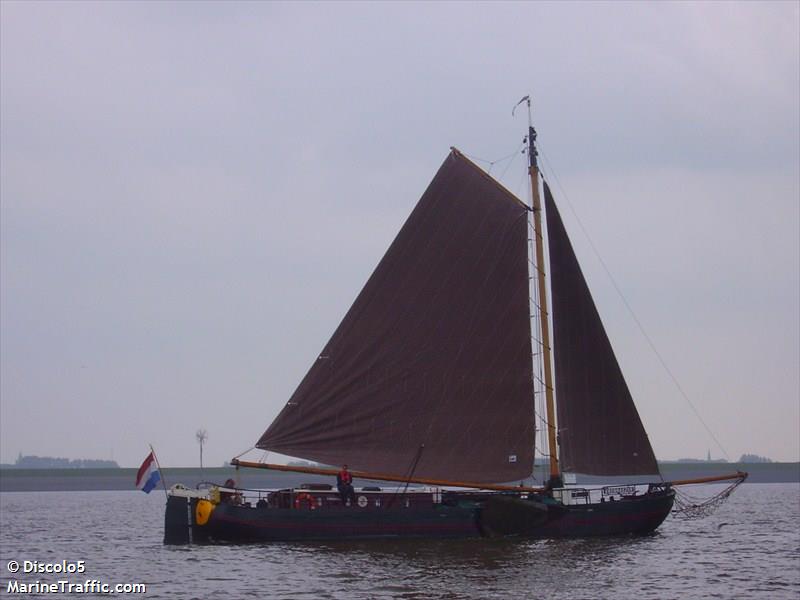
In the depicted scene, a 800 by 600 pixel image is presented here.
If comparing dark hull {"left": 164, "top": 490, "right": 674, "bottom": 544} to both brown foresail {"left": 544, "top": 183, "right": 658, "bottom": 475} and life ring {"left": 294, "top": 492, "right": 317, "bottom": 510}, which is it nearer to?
life ring {"left": 294, "top": 492, "right": 317, "bottom": 510}

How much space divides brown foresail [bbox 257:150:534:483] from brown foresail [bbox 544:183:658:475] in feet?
5.59

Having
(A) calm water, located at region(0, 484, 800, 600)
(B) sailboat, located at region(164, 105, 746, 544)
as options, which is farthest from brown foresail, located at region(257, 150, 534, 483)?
(A) calm water, located at region(0, 484, 800, 600)

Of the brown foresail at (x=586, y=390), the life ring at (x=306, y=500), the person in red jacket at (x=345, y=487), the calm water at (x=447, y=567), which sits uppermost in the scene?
the brown foresail at (x=586, y=390)

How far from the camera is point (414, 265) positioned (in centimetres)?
4812

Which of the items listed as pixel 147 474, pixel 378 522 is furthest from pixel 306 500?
pixel 147 474

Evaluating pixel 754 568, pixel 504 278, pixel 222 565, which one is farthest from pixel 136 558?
pixel 754 568

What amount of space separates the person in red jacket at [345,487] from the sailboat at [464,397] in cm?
22

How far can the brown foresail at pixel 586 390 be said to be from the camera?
4831 cm

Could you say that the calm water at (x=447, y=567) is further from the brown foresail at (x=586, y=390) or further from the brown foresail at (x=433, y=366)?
the brown foresail at (x=433, y=366)

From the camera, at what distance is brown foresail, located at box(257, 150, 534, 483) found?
4744cm

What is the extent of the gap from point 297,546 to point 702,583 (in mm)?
16855

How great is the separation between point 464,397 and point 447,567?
1098 centimetres

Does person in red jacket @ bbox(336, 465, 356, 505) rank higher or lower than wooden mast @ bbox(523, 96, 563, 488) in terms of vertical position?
lower

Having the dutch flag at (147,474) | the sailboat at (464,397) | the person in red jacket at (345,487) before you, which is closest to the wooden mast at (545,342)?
the sailboat at (464,397)
